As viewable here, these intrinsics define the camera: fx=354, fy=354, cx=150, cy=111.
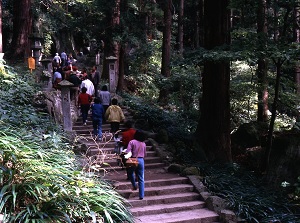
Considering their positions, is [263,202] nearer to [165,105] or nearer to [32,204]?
[32,204]

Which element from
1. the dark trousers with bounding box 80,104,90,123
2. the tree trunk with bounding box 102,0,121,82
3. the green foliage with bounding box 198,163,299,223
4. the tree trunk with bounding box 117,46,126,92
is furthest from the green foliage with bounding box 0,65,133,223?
the tree trunk with bounding box 117,46,126,92

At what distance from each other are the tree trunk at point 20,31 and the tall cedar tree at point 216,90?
9.17 metres

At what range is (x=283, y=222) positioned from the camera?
7.65 m

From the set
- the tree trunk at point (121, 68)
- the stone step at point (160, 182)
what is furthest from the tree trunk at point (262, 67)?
the tree trunk at point (121, 68)

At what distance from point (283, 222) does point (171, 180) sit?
300 cm

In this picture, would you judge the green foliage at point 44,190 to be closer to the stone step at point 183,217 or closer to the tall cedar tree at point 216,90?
the stone step at point 183,217

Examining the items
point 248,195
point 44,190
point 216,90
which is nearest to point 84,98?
point 216,90

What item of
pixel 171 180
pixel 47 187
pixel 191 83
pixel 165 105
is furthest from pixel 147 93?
pixel 47 187

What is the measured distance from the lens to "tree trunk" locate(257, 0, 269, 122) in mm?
9580

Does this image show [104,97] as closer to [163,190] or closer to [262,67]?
[163,190]

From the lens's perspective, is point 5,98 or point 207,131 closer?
point 5,98

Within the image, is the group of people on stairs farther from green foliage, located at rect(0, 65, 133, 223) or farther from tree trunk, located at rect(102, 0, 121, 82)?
tree trunk, located at rect(102, 0, 121, 82)

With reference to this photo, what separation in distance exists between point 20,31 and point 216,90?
1014 cm

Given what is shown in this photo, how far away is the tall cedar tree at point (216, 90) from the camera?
11.2 m
